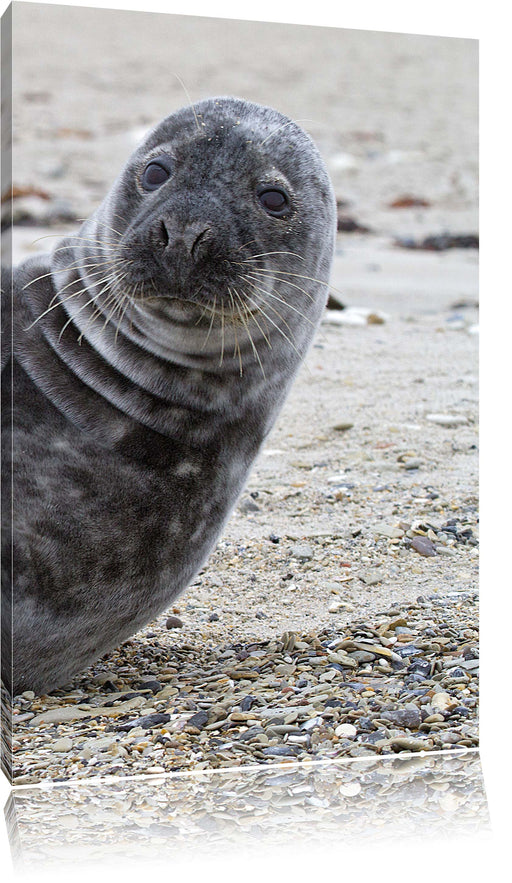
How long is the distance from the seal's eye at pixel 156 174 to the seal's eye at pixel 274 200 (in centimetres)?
30

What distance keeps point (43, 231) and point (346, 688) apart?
218 cm

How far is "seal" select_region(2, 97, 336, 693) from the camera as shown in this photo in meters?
4.06

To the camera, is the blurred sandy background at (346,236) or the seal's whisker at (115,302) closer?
the seal's whisker at (115,302)

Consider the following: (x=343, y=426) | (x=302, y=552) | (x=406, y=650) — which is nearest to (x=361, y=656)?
(x=406, y=650)

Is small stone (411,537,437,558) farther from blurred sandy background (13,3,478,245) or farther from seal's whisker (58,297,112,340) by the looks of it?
seal's whisker (58,297,112,340)

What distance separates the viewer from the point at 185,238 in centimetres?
387

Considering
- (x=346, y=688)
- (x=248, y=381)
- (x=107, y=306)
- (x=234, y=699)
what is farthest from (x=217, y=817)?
(x=107, y=306)

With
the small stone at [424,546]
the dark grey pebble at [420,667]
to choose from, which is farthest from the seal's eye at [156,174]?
the dark grey pebble at [420,667]

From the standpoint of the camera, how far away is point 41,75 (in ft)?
14.6

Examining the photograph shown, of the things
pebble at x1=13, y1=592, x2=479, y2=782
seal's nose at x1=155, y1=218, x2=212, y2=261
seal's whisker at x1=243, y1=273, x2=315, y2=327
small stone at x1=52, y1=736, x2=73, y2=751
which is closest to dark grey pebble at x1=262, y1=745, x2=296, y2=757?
A: pebble at x1=13, y1=592, x2=479, y2=782

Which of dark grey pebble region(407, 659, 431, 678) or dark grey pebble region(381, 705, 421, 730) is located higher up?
dark grey pebble region(407, 659, 431, 678)

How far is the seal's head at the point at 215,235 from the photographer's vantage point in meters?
3.92

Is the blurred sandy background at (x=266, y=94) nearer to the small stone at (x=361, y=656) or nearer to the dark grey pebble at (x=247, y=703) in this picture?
the small stone at (x=361, y=656)

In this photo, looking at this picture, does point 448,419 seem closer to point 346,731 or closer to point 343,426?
point 343,426
